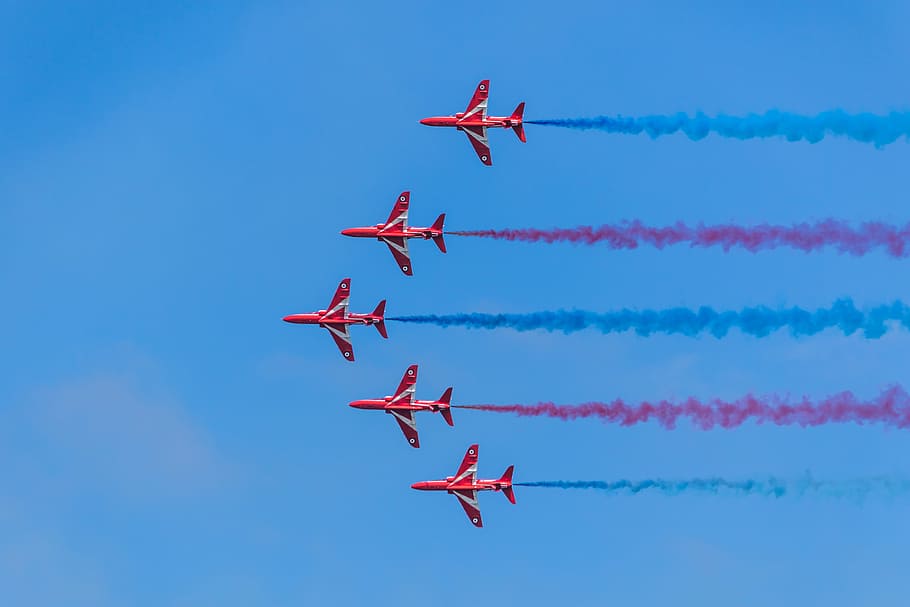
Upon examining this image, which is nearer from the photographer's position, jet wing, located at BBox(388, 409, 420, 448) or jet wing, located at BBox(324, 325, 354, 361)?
jet wing, located at BBox(388, 409, 420, 448)

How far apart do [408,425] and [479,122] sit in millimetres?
16440

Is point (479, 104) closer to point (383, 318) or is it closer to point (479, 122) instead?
point (479, 122)

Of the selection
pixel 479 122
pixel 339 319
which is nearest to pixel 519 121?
pixel 479 122

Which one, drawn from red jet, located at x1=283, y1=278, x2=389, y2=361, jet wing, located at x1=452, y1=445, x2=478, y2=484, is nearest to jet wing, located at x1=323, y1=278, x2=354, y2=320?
red jet, located at x1=283, y1=278, x2=389, y2=361

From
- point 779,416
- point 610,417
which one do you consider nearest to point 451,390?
point 610,417

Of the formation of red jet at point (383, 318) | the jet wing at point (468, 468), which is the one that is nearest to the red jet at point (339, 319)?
the formation of red jet at point (383, 318)

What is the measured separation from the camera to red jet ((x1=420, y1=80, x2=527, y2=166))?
8888cm

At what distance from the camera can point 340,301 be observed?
307 feet

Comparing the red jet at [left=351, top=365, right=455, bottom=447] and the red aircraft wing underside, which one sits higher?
the red aircraft wing underside

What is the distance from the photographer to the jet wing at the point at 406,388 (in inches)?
3642

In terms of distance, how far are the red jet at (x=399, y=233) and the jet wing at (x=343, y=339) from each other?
498 centimetres

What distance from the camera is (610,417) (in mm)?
82562

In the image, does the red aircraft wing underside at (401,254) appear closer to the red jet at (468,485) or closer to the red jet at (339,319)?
the red jet at (339,319)

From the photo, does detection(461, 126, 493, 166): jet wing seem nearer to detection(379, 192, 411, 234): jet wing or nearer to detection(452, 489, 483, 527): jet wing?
detection(379, 192, 411, 234): jet wing
